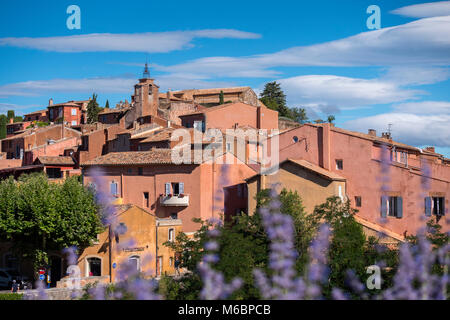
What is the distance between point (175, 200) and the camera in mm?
37062

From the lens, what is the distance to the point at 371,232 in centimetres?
2808

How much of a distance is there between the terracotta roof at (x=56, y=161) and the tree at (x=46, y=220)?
18821 mm

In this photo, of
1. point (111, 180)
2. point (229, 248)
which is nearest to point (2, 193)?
point (111, 180)

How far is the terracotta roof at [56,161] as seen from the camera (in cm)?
5158

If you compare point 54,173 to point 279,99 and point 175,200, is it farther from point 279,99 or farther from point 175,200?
point 279,99

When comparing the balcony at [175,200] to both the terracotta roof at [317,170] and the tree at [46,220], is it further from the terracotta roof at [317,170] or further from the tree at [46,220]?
the terracotta roof at [317,170]

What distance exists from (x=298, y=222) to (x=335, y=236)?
1.92 meters

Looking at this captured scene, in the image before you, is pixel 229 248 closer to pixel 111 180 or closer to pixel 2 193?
pixel 2 193

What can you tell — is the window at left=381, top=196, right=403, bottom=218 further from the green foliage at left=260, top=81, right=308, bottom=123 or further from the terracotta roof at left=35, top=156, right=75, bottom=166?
the green foliage at left=260, top=81, right=308, bottom=123

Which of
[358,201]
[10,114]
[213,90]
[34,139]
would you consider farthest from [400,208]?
[10,114]

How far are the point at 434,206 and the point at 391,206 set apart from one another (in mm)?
2337

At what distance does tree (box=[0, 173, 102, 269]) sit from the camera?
30.8 metres

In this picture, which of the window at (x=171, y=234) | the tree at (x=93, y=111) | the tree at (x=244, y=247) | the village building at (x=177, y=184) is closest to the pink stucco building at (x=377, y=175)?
the village building at (x=177, y=184)

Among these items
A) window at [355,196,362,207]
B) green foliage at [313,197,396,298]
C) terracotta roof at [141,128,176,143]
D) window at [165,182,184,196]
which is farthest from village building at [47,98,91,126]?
green foliage at [313,197,396,298]
